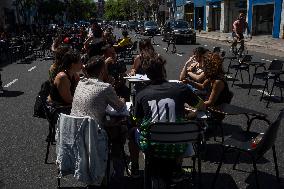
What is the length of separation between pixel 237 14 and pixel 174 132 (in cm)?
4270

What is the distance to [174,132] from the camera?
3.97 meters

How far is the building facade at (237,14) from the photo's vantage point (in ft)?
110

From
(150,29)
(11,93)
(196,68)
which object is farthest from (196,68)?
(150,29)

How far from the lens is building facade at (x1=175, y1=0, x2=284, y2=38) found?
33406mm

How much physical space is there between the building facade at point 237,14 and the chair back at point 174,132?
100.0 feet

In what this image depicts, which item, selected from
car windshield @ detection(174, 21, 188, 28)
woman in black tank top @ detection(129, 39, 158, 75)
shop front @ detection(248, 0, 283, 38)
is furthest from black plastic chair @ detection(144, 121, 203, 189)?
shop front @ detection(248, 0, 283, 38)

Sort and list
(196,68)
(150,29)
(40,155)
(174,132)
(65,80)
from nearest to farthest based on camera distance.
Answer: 1. (174,132)
2. (65,80)
3. (40,155)
4. (196,68)
5. (150,29)

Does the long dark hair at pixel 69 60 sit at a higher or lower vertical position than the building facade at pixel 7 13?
lower

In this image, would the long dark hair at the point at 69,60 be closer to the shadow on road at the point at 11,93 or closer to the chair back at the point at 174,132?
the chair back at the point at 174,132

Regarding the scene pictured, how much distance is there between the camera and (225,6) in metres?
45.7

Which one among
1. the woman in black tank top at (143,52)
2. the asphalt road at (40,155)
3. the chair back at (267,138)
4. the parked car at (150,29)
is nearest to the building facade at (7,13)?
the parked car at (150,29)

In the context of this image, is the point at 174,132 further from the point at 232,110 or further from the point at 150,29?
the point at 150,29

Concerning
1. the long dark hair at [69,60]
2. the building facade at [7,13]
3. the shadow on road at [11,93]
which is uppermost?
the building facade at [7,13]

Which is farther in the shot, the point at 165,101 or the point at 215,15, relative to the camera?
the point at 215,15
